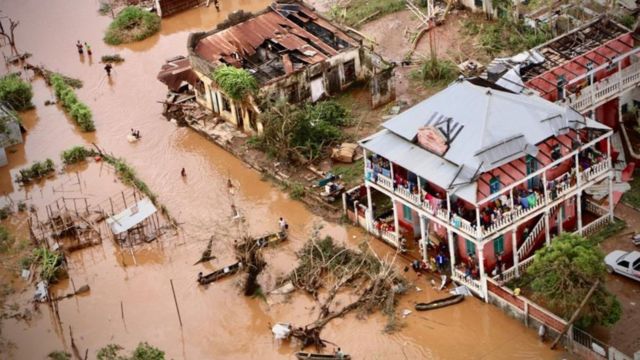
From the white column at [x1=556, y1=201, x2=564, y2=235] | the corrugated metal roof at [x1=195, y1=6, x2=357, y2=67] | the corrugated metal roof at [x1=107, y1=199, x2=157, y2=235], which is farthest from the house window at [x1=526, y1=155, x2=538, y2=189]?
the corrugated metal roof at [x1=195, y1=6, x2=357, y2=67]

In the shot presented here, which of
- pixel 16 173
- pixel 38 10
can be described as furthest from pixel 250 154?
pixel 38 10

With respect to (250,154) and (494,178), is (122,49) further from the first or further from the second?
(494,178)

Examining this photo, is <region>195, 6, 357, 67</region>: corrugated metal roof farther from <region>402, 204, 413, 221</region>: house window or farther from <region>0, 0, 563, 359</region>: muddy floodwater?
<region>402, 204, 413, 221</region>: house window

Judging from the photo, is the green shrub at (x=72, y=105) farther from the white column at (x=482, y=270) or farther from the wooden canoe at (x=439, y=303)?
the white column at (x=482, y=270)

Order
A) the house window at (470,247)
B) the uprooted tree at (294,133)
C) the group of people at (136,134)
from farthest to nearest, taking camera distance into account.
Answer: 1. the group of people at (136,134)
2. the uprooted tree at (294,133)
3. the house window at (470,247)

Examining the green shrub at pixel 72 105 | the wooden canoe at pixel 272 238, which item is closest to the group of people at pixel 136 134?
the green shrub at pixel 72 105

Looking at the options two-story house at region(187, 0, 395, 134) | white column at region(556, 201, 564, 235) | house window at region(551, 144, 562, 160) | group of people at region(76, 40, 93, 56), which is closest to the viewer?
house window at region(551, 144, 562, 160)

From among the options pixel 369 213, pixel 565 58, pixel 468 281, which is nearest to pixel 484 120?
pixel 468 281
